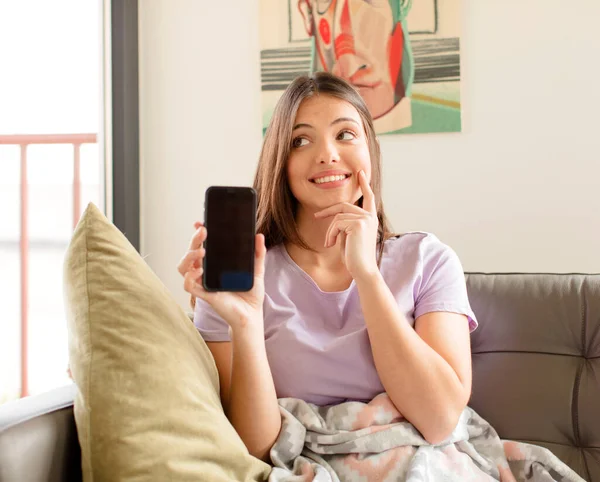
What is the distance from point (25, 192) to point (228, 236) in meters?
1.72

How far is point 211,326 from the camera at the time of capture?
1229mm

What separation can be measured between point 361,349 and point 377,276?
14 cm

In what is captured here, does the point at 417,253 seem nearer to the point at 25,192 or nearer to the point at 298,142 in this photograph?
the point at 298,142

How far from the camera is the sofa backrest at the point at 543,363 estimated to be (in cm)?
132

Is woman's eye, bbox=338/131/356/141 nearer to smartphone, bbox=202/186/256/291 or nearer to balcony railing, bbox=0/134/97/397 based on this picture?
smartphone, bbox=202/186/256/291

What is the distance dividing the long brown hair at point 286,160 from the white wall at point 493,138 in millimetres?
670

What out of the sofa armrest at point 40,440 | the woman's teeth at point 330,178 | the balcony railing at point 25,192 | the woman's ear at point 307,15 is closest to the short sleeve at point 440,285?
the woman's teeth at point 330,178

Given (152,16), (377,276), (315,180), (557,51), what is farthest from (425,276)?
(152,16)

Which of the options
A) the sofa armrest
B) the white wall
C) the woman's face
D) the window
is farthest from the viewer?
the window

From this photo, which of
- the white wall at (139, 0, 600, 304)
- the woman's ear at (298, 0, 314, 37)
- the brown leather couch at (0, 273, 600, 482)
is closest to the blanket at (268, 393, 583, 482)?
the brown leather couch at (0, 273, 600, 482)

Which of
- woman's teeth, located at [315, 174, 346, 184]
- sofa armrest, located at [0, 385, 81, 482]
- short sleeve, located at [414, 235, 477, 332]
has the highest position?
woman's teeth, located at [315, 174, 346, 184]

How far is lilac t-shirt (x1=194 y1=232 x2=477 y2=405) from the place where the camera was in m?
1.17

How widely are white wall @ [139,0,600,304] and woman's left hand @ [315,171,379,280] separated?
0.83m

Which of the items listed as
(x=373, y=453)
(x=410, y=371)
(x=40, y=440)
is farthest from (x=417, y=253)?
(x=40, y=440)
